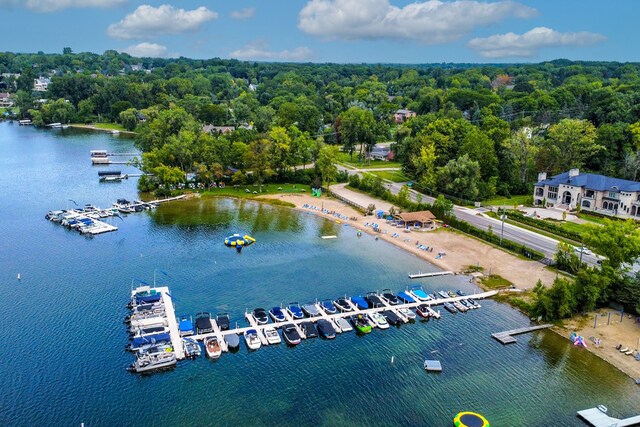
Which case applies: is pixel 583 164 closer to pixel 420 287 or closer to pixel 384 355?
pixel 420 287

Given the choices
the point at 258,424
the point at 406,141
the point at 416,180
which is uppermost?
the point at 406,141

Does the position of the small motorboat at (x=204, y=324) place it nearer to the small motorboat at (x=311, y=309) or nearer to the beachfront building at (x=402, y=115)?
the small motorboat at (x=311, y=309)

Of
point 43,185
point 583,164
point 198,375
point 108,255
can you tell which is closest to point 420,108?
point 583,164

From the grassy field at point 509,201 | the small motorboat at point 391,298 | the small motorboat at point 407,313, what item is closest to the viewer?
the small motorboat at point 407,313

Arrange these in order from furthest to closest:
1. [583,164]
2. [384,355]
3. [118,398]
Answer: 1. [583,164]
2. [384,355]
3. [118,398]

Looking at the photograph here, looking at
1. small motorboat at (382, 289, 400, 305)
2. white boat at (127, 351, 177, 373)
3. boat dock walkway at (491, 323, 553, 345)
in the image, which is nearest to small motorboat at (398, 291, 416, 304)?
small motorboat at (382, 289, 400, 305)

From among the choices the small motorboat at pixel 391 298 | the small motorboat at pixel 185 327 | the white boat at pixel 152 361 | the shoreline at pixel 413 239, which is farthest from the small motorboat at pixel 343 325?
the shoreline at pixel 413 239
